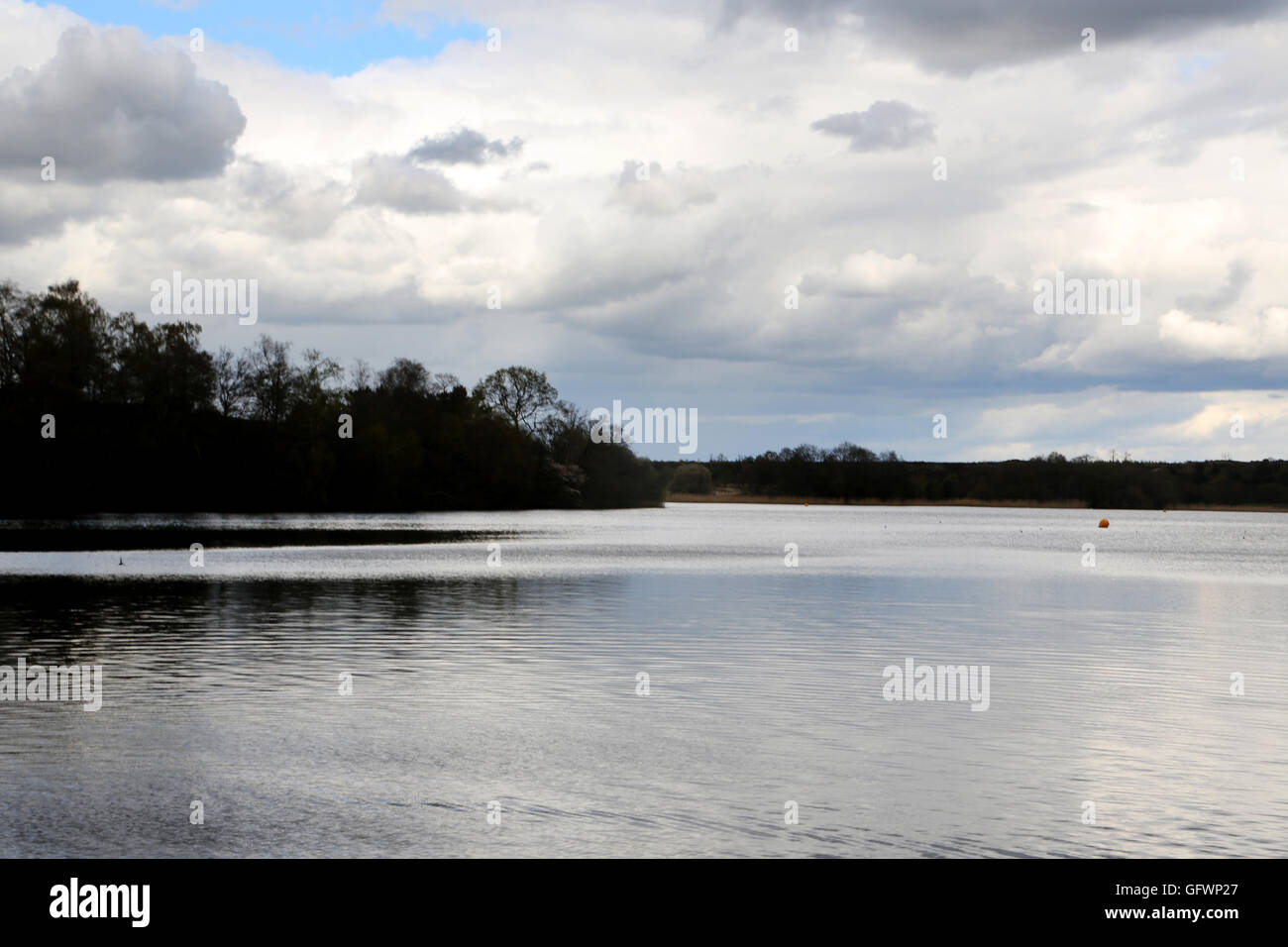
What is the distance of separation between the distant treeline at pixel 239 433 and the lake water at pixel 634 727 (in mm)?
69819

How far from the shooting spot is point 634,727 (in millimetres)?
15617

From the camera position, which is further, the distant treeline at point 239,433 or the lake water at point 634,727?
the distant treeline at point 239,433

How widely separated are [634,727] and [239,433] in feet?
356

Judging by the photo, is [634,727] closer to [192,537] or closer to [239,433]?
[192,537]

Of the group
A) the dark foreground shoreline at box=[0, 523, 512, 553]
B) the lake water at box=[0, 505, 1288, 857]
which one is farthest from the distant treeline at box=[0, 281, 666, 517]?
the lake water at box=[0, 505, 1288, 857]

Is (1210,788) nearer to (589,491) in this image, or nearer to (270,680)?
(270,680)

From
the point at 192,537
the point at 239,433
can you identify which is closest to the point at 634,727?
the point at 192,537

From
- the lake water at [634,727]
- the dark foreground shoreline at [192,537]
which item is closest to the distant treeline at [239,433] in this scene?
the dark foreground shoreline at [192,537]

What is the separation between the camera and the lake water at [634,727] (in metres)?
10.9

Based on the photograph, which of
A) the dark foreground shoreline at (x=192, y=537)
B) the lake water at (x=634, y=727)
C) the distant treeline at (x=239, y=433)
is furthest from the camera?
the distant treeline at (x=239, y=433)

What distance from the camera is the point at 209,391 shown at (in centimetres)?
11162

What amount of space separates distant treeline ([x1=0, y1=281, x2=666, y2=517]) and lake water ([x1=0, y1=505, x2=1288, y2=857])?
69.8m

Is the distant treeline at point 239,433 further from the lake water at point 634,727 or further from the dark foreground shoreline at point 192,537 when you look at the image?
the lake water at point 634,727

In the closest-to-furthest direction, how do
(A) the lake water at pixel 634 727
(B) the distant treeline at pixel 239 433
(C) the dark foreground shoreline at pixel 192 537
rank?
(A) the lake water at pixel 634 727
(C) the dark foreground shoreline at pixel 192 537
(B) the distant treeline at pixel 239 433
